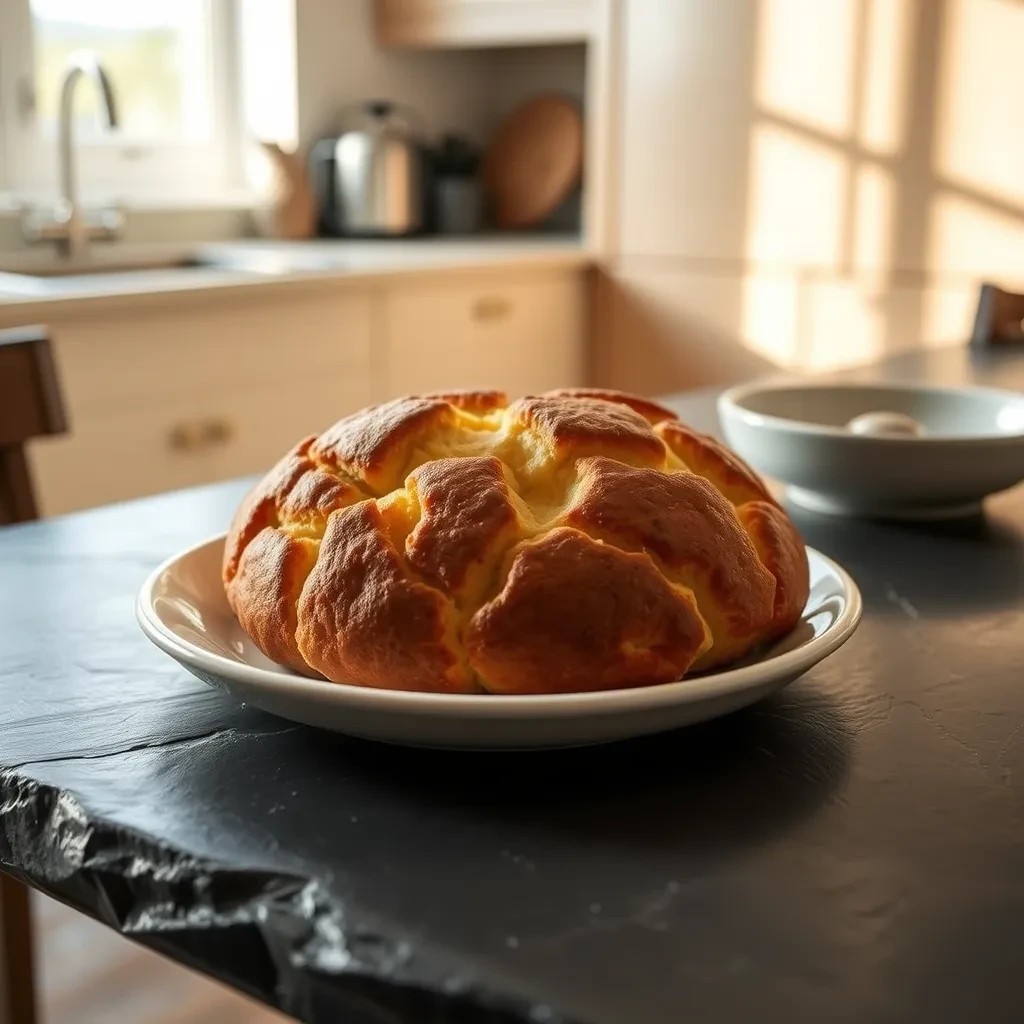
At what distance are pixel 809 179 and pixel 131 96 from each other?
5.17 ft

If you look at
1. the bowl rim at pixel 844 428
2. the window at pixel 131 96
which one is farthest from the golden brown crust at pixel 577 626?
the window at pixel 131 96

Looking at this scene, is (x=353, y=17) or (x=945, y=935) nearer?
(x=945, y=935)

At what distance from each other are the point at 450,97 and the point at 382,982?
11.8 ft

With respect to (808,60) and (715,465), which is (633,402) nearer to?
(715,465)

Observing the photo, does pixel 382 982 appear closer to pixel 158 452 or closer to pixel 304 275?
pixel 158 452

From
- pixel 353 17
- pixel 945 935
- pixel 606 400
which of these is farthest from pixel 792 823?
pixel 353 17

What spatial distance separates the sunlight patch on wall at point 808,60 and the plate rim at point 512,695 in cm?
248

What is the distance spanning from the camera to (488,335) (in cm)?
298

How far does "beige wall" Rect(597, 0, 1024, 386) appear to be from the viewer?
2623 millimetres

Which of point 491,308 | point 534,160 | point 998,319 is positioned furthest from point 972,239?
point 534,160

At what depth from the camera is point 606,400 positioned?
0.65 metres

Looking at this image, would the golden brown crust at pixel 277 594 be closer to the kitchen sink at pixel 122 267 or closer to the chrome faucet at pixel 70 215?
the kitchen sink at pixel 122 267

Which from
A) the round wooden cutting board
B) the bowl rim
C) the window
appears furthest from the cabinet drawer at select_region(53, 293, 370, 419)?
the bowl rim

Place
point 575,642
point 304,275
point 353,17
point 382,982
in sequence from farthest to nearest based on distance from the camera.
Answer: point 353,17
point 304,275
point 575,642
point 382,982
